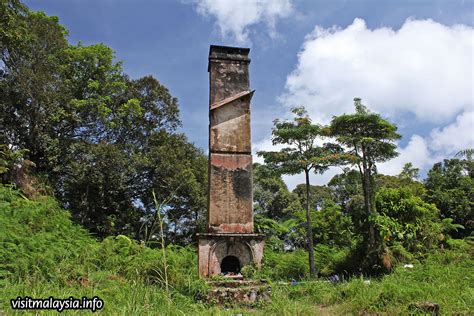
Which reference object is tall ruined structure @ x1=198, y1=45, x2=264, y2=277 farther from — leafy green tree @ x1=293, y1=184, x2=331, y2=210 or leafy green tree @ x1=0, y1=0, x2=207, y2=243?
leafy green tree @ x1=293, y1=184, x2=331, y2=210

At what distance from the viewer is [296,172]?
11945 mm

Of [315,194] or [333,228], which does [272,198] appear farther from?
[333,228]

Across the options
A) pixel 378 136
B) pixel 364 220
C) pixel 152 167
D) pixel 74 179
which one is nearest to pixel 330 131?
pixel 378 136

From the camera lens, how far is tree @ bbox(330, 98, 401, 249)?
1214 centimetres

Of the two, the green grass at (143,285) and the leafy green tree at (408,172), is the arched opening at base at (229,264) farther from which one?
the leafy green tree at (408,172)

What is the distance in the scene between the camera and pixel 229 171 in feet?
25.2

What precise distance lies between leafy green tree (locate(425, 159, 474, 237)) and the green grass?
37.1 feet

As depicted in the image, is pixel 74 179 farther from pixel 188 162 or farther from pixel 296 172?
pixel 296 172

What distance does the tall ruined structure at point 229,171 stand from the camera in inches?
282

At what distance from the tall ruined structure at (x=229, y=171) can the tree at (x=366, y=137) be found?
201 inches

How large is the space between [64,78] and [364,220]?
1282 cm

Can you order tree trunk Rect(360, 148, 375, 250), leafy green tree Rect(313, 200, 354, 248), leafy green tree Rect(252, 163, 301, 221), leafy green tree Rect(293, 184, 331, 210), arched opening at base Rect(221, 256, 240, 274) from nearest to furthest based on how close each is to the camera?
arched opening at base Rect(221, 256, 240, 274) < tree trunk Rect(360, 148, 375, 250) < leafy green tree Rect(313, 200, 354, 248) < leafy green tree Rect(252, 163, 301, 221) < leafy green tree Rect(293, 184, 331, 210)

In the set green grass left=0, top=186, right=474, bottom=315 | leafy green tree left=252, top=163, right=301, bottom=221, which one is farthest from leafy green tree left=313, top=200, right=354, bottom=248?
leafy green tree left=252, top=163, right=301, bottom=221

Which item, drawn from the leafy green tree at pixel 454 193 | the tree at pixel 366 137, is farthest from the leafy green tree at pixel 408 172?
the tree at pixel 366 137
